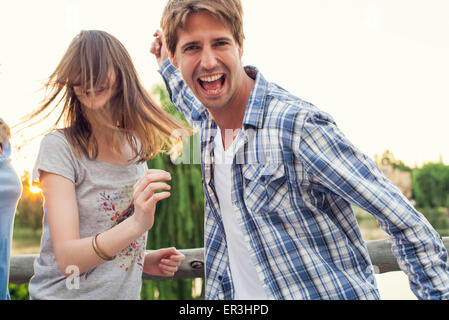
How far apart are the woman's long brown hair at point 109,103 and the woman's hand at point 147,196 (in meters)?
0.24

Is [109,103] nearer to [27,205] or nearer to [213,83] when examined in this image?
[213,83]

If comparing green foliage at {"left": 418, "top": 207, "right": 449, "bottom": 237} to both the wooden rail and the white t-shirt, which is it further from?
the white t-shirt

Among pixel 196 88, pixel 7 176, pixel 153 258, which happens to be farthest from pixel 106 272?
pixel 196 88

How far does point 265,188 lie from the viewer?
135 cm

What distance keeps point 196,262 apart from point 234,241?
3.25 ft

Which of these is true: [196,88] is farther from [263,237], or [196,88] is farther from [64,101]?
[263,237]

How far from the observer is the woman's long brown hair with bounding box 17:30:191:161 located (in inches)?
55.4

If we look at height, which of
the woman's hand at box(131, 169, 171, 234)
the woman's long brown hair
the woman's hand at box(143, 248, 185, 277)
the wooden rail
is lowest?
the wooden rail

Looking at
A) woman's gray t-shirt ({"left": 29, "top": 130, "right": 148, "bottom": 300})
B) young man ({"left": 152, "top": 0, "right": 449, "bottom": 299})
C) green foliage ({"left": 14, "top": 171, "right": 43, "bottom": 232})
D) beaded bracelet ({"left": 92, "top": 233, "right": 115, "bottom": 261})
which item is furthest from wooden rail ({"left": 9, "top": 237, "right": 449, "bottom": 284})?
beaded bracelet ({"left": 92, "top": 233, "right": 115, "bottom": 261})

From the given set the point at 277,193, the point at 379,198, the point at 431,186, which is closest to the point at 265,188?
the point at 277,193

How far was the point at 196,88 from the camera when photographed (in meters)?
1.47

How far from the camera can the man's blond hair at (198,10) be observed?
→ 1.42 metres

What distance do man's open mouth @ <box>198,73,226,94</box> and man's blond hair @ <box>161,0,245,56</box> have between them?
0.56 ft

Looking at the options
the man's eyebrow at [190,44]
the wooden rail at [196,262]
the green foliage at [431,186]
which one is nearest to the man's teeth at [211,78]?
the man's eyebrow at [190,44]
